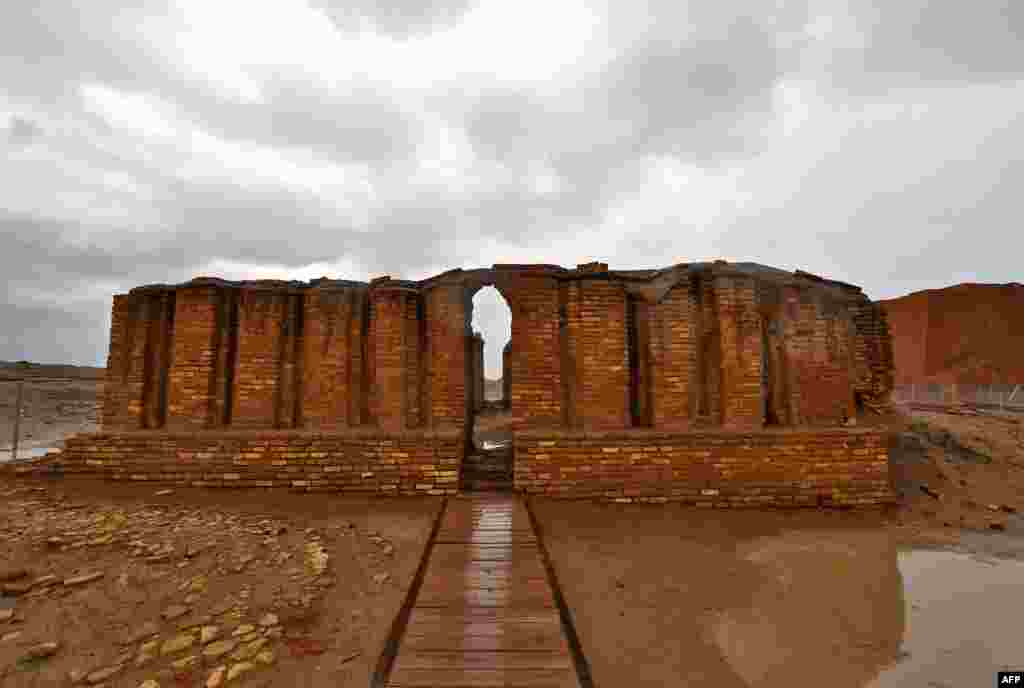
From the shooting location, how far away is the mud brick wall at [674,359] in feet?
19.7

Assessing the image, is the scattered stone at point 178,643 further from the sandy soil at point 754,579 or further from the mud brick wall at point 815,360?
the mud brick wall at point 815,360

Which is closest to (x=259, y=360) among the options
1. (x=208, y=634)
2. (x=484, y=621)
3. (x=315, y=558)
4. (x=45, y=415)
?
(x=315, y=558)

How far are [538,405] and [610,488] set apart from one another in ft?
4.68

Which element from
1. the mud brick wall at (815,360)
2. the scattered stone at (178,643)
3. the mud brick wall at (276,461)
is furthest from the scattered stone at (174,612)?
the mud brick wall at (815,360)

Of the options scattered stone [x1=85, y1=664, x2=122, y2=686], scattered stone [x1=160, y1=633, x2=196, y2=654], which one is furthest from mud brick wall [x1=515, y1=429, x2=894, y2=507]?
scattered stone [x1=85, y1=664, x2=122, y2=686]

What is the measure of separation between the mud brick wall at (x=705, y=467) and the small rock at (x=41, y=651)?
418cm

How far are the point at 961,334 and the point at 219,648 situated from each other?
65.1 m

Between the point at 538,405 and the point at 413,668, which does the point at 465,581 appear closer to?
the point at 413,668

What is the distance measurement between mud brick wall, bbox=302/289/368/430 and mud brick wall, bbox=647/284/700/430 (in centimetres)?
439

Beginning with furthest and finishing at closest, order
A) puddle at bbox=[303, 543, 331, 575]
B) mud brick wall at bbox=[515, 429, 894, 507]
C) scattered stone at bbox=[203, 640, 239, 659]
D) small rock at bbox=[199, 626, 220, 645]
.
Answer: mud brick wall at bbox=[515, 429, 894, 507]
puddle at bbox=[303, 543, 331, 575]
small rock at bbox=[199, 626, 220, 645]
scattered stone at bbox=[203, 640, 239, 659]

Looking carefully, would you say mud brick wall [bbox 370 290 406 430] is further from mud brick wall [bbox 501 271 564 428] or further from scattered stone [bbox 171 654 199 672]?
scattered stone [bbox 171 654 199 672]

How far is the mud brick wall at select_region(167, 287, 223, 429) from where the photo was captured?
20.5ft

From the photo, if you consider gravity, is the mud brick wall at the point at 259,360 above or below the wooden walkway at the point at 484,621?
above

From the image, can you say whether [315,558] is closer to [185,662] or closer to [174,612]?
[174,612]
